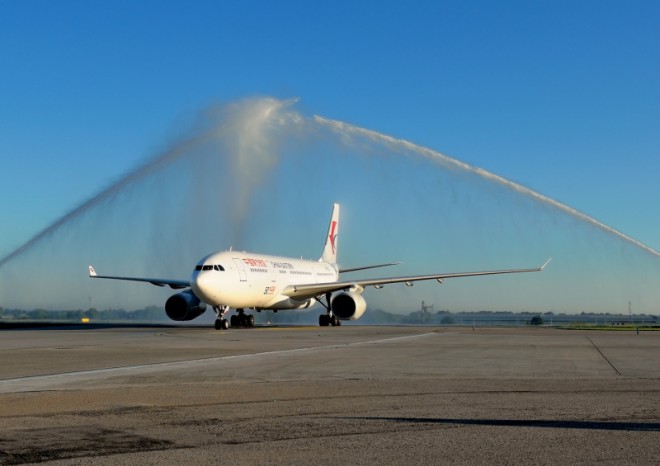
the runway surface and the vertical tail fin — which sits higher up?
the vertical tail fin

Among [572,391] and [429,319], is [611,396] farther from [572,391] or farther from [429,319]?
[429,319]

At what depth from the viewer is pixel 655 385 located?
47.6ft

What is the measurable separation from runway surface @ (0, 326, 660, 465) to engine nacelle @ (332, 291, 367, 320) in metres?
32.4

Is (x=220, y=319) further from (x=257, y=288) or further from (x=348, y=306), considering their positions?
(x=348, y=306)

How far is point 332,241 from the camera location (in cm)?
7331

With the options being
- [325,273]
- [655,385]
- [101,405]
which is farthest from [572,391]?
[325,273]

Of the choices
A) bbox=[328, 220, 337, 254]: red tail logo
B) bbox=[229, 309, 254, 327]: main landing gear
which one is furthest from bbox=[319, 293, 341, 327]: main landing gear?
bbox=[328, 220, 337, 254]: red tail logo

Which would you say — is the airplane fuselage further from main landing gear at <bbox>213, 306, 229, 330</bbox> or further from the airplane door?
main landing gear at <bbox>213, 306, 229, 330</bbox>

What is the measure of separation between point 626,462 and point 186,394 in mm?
7628

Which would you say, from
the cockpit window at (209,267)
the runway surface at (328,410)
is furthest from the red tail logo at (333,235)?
the runway surface at (328,410)

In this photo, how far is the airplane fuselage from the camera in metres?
44.8

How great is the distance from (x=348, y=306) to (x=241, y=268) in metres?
9.19

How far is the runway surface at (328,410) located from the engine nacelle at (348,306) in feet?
106

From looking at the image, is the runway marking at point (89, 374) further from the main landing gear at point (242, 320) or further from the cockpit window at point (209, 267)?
the main landing gear at point (242, 320)
